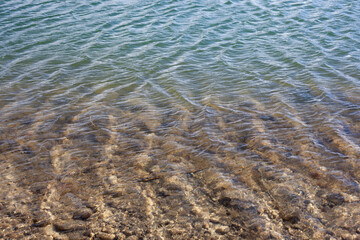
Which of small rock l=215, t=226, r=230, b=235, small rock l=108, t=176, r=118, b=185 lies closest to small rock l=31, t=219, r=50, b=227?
small rock l=108, t=176, r=118, b=185

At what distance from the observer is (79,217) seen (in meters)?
3.93

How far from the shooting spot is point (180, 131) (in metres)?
5.84

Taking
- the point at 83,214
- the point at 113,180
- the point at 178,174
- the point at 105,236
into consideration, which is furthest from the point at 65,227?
the point at 178,174

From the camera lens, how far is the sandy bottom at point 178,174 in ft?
12.5

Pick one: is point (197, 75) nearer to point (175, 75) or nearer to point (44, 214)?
point (175, 75)

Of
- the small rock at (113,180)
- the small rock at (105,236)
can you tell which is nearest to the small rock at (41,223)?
the small rock at (105,236)

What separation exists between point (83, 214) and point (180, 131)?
7.93ft

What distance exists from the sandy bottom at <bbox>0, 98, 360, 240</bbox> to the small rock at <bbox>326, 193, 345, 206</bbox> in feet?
0.04

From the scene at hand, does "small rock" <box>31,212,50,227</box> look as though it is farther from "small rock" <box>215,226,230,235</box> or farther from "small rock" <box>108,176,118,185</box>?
"small rock" <box>215,226,230,235</box>

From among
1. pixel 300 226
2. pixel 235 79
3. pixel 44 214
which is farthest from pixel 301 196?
pixel 235 79

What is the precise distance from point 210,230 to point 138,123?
9.51ft

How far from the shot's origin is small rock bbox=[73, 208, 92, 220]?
3932 mm

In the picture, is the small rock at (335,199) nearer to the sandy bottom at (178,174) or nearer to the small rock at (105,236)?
the sandy bottom at (178,174)

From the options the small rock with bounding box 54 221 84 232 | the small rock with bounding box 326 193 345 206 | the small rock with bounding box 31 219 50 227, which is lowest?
the small rock with bounding box 326 193 345 206
